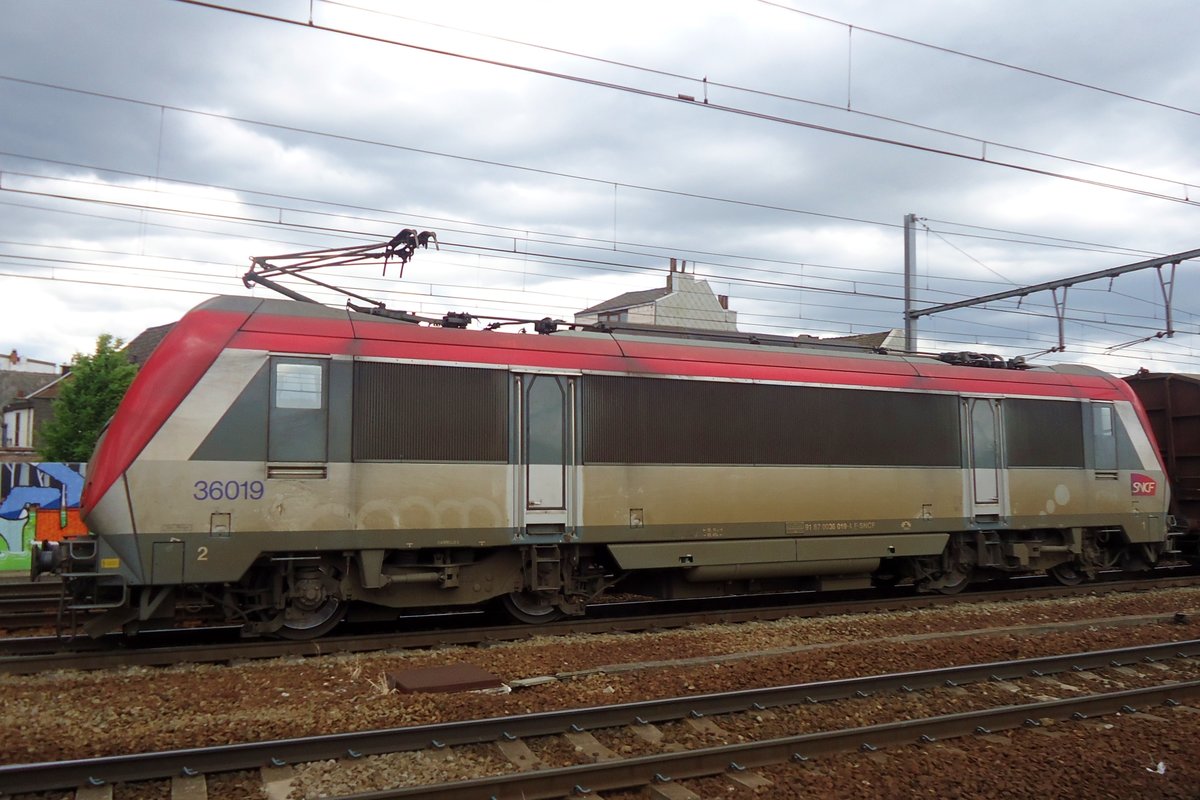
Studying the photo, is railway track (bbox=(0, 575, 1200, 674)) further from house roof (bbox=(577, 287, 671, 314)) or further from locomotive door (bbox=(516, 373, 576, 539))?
house roof (bbox=(577, 287, 671, 314))

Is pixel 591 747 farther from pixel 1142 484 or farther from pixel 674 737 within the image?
pixel 1142 484

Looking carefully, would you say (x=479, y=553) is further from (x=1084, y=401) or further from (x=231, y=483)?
(x=1084, y=401)

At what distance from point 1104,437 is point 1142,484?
1.15 m

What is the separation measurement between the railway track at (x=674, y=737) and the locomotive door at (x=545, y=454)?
11.8 ft

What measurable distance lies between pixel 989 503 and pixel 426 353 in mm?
8815

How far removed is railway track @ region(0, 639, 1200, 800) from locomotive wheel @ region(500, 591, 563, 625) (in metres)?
3.88

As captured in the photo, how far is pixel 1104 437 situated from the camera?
14695mm

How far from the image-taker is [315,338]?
9469 millimetres

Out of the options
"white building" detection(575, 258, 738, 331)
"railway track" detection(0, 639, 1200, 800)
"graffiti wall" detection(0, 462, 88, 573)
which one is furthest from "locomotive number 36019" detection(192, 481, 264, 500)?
"white building" detection(575, 258, 738, 331)

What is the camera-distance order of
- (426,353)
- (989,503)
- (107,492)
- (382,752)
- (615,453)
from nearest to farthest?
(382,752) → (107,492) → (426,353) → (615,453) → (989,503)

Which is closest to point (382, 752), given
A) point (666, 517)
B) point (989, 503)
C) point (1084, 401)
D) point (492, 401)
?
point (492, 401)

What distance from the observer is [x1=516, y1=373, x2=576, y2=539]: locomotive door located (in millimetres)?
10203

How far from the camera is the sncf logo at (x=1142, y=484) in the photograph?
14852 millimetres

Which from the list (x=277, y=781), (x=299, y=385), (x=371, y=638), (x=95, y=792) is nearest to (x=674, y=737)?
(x=277, y=781)
